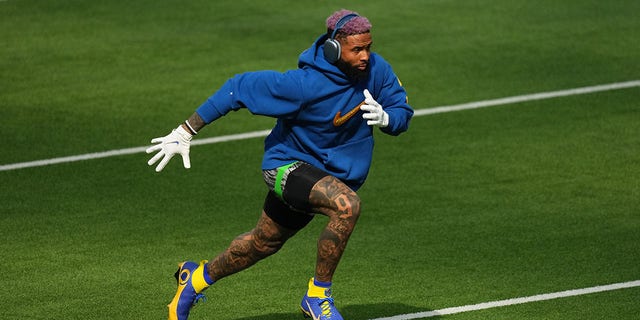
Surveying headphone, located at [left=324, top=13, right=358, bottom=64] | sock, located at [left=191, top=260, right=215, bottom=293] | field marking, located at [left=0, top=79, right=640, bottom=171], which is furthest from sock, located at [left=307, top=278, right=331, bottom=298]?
field marking, located at [left=0, top=79, right=640, bottom=171]

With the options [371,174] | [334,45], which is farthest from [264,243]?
[371,174]

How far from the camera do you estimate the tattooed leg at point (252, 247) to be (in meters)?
8.83

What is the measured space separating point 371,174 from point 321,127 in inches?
171

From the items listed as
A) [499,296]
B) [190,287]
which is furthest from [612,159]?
[190,287]

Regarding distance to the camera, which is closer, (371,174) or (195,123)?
(195,123)

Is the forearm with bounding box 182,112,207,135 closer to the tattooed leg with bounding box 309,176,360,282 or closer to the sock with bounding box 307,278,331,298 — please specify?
the tattooed leg with bounding box 309,176,360,282

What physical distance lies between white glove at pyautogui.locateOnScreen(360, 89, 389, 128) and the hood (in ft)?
0.60

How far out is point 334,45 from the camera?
827 cm

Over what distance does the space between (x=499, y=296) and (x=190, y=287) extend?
89.2 inches

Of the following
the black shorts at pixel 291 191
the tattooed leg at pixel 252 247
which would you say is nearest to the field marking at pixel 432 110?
the tattooed leg at pixel 252 247

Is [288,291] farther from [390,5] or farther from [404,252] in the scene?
[390,5]

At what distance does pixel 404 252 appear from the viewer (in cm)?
1073

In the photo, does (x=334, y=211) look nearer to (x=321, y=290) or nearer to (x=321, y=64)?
(x=321, y=290)

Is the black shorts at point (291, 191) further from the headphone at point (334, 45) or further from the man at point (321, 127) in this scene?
the headphone at point (334, 45)
